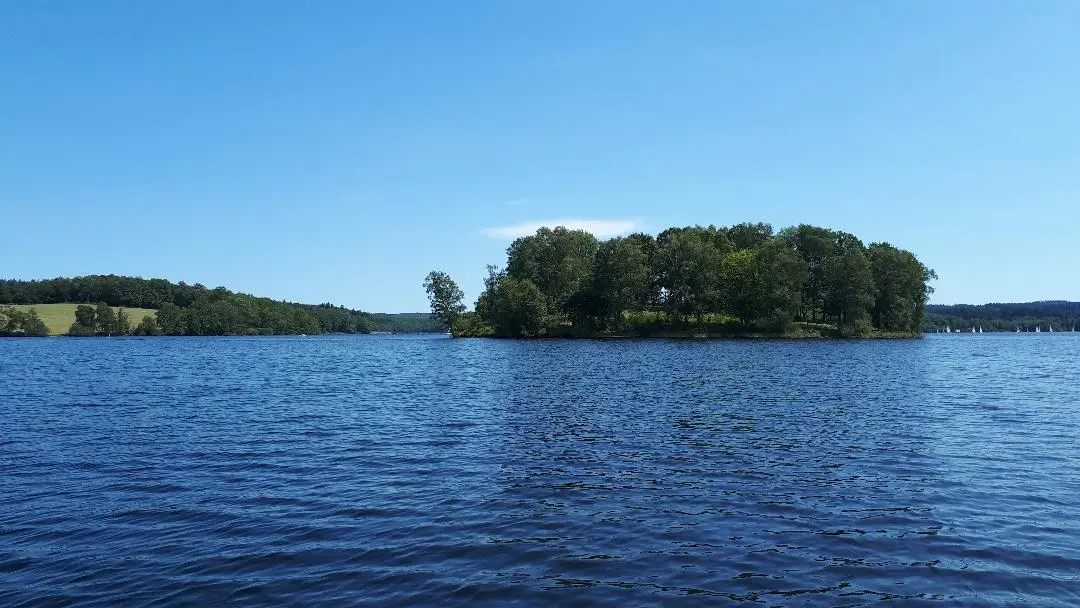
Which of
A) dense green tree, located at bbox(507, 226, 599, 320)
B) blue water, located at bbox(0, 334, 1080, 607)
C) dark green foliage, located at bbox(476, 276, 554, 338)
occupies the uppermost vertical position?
dense green tree, located at bbox(507, 226, 599, 320)

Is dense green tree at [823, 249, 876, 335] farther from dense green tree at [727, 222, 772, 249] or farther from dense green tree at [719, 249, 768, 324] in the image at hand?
dense green tree at [727, 222, 772, 249]

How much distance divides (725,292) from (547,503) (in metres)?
133

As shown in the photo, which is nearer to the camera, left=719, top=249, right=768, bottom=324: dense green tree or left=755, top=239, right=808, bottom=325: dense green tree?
left=755, top=239, right=808, bottom=325: dense green tree

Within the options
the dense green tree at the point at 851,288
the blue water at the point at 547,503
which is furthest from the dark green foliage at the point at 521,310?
the blue water at the point at 547,503

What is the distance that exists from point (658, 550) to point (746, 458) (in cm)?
936

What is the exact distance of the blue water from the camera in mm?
11062

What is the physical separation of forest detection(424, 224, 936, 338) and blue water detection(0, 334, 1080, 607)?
103 metres

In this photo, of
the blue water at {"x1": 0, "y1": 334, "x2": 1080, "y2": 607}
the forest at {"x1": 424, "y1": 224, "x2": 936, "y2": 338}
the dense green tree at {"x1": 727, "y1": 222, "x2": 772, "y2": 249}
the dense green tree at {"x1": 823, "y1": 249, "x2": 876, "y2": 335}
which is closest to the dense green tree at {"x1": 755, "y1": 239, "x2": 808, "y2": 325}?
the forest at {"x1": 424, "y1": 224, "x2": 936, "y2": 338}

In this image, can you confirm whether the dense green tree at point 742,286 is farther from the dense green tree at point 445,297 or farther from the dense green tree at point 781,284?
the dense green tree at point 445,297

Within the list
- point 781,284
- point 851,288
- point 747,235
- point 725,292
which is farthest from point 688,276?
point 747,235

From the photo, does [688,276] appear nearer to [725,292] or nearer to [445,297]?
[725,292]

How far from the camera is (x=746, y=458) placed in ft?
68.6

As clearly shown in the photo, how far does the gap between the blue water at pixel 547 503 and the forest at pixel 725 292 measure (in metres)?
103

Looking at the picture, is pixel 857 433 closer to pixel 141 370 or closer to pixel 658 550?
pixel 658 550
